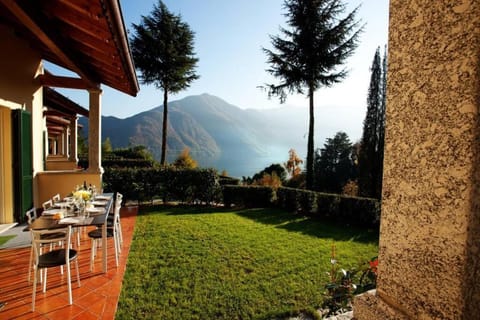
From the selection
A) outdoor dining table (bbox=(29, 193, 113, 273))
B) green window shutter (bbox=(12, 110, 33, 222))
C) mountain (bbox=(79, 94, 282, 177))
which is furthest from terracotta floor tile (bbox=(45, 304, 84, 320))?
mountain (bbox=(79, 94, 282, 177))

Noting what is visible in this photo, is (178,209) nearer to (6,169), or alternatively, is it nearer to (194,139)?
(6,169)

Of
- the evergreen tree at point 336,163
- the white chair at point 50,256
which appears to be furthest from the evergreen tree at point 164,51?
the evergreen tree at point 336,163

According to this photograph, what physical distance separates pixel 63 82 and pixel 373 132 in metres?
20.1

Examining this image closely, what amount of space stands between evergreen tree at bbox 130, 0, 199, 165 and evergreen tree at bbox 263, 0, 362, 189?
21.8 ft

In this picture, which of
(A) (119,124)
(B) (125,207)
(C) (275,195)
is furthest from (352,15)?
(A) (119,124)

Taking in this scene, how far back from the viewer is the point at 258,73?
14508mm

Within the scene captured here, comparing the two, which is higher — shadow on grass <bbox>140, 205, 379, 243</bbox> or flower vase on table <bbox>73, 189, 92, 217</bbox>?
flower vase on table <bbox>73, 189, 92, 217</bbox>

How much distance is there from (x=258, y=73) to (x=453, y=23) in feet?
47.2

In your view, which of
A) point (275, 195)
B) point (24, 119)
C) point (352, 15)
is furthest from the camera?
point (352, 15)

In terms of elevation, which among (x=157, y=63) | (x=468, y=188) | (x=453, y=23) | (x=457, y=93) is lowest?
(x=468, y=188)

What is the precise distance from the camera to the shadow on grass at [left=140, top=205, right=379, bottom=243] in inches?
277

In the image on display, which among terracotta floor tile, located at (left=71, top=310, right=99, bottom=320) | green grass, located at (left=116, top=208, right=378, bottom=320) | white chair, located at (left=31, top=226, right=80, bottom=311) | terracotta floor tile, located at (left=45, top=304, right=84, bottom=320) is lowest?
green grass, located at (left=116, top=208, right=378, bottom=320)

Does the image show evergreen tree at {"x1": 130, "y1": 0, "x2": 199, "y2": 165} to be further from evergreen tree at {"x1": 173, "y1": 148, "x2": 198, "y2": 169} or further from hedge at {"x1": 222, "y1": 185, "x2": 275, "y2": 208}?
hedge at {"x1": 222, "y1": 185, "x2": 275, "y2": 208}

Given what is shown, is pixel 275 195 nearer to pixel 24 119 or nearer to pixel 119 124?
pixel 24 119
